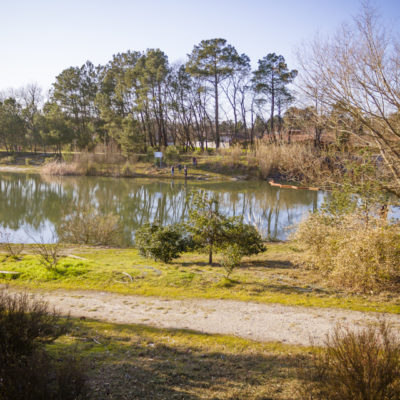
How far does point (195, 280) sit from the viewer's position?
31.3ft

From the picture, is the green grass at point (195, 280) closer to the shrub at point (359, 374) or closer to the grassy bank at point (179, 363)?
the grassy bank at point (179, 363)

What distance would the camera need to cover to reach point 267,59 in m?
46.1

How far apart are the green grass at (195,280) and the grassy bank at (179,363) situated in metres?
2.55

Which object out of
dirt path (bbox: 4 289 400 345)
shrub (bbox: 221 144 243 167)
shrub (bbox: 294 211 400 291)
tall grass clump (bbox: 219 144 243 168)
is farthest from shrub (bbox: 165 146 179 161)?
dirt path (bbox: 4 289 400 345)

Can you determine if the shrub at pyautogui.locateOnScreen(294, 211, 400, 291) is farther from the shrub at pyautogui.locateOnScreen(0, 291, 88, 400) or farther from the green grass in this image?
the shrub at pyautogui.locateOnScreen(0, 291, 88, 400)

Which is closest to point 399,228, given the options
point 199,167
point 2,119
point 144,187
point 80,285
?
point 80,285

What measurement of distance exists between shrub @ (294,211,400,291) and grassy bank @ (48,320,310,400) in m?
3.91

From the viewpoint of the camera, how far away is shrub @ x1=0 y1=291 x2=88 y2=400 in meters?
3.02

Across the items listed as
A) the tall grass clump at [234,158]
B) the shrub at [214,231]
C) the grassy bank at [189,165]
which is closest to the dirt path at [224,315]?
the shrub at [214,231]

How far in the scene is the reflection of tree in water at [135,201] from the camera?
2052cm

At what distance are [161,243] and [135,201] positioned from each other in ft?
56.5

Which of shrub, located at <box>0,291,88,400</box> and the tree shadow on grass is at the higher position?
shrub, located at <box>0,291,88,400</box>

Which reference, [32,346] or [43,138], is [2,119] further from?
[32,346]

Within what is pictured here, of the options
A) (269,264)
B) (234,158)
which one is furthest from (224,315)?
(234,158)
